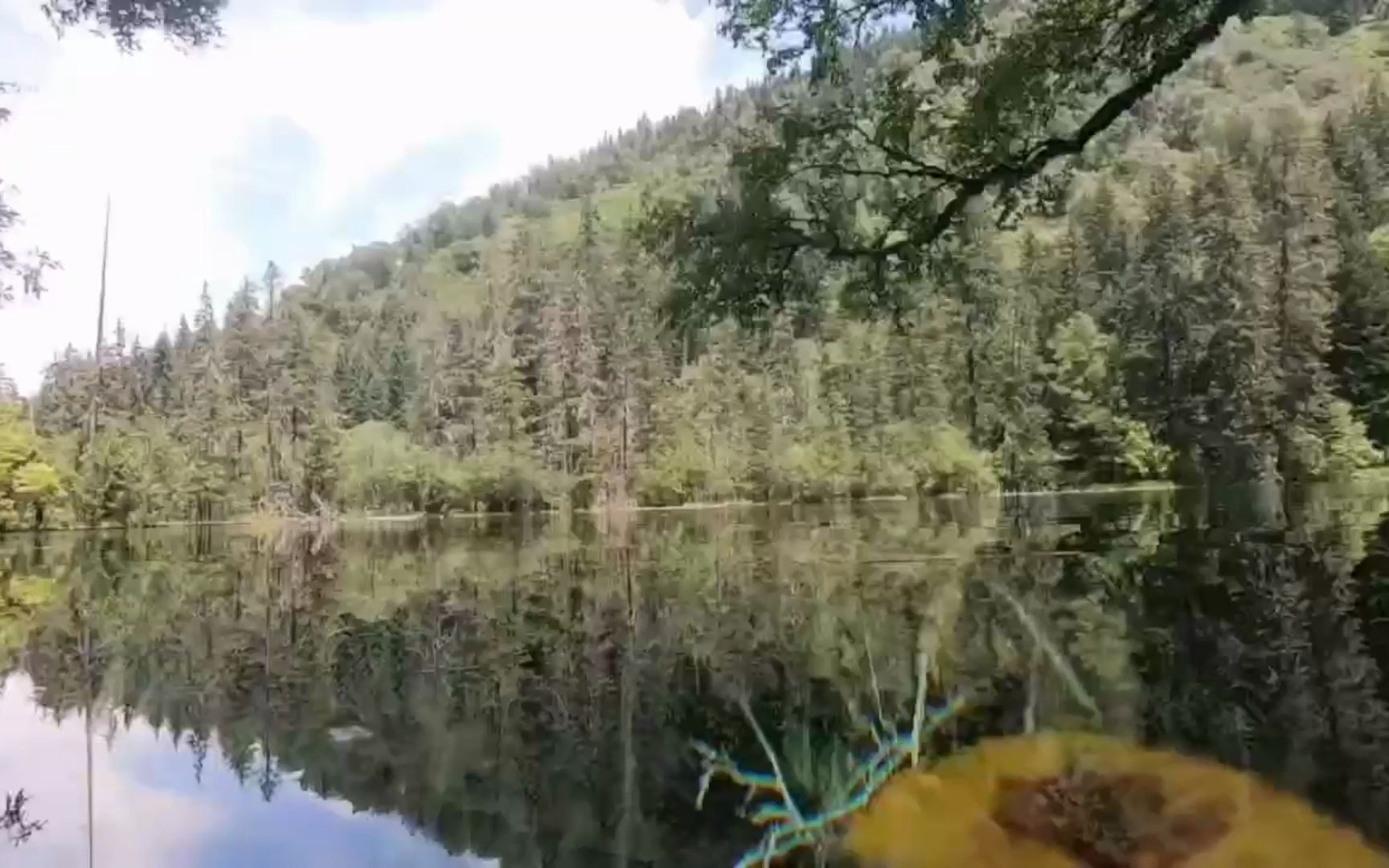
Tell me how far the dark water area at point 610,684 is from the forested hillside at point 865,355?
202 centimetres

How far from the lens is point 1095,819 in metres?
2.32

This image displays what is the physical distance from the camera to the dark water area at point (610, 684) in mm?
2895

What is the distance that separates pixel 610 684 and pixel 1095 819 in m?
2.78

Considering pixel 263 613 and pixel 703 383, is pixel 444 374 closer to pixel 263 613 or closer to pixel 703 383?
pixel 703 383

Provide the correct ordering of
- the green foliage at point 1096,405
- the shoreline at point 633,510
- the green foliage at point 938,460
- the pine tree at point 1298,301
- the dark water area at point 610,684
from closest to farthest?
the dark water area at point 610,684
the pine tree at point 1298,301
the shoreline at point 633,510
the green foliage at point 1096,405
the green foliage at point 938,460

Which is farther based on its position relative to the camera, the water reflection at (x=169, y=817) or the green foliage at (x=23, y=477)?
the green foliage at (x=23, y=477)

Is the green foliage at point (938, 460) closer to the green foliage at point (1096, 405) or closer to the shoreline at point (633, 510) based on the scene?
the shoreline at point (633, 510)

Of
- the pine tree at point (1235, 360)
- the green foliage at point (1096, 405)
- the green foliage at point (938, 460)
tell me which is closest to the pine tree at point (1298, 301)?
the pine tree at point (1235, 360)

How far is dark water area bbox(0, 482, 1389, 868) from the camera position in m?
2.89

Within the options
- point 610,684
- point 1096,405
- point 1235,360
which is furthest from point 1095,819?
point 1096,405

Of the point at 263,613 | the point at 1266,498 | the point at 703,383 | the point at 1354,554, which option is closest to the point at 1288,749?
the point at 1354,554

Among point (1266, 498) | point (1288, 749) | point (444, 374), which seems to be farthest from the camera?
point (444, 374)

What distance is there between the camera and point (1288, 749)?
9.65 feet

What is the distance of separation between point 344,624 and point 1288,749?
6103 millimetres
